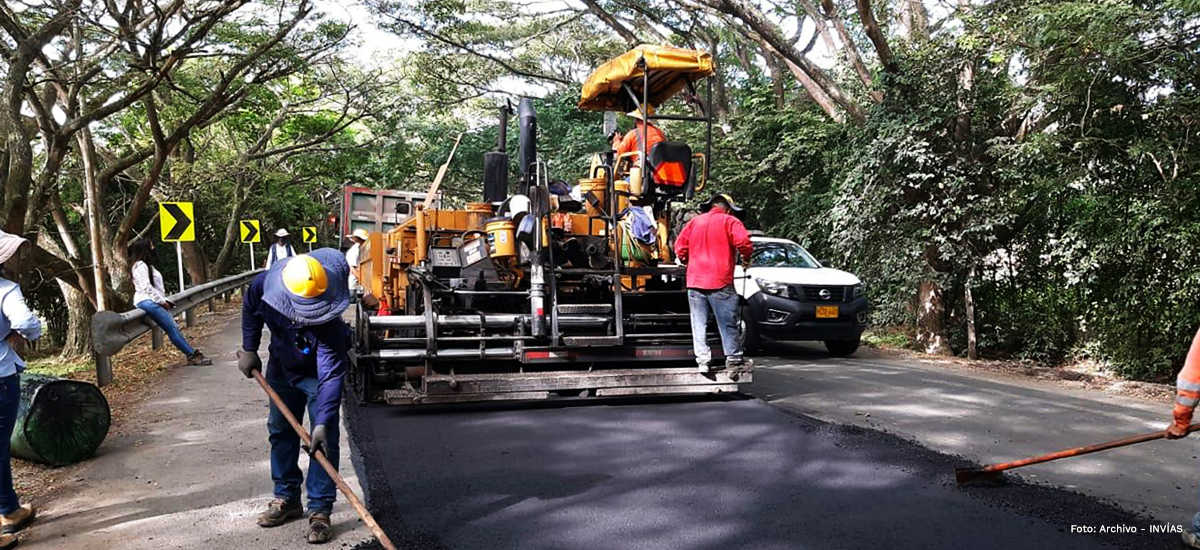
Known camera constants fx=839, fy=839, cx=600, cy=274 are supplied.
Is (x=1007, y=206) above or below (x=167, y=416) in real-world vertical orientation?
above

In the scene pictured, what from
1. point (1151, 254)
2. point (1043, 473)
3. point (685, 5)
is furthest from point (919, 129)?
point (1043, 473)

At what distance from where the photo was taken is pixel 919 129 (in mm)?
11078

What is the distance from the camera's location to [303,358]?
4.32m

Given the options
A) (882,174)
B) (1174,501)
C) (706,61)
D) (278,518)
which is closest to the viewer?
(278,518)

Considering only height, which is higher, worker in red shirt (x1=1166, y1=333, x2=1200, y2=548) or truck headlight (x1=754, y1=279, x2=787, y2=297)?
A: truck headlight (x1=754, y1=279, x2=787, y2=297)

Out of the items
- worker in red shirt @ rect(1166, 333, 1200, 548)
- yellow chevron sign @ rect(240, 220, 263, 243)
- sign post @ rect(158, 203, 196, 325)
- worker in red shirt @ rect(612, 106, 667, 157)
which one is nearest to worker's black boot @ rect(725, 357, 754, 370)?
worker in red shirt @ rect(612, 106, 667, 157)

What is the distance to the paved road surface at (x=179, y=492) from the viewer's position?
419cm

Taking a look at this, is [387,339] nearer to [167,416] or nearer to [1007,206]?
[167,416]

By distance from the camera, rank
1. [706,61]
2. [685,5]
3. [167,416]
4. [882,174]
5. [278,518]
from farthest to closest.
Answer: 1. [685,5]
2. [882,174]
3. [706,61]
4. [167,416]
5. [278,518]

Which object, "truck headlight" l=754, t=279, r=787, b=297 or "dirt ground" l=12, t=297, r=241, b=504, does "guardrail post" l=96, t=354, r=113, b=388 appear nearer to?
"dirt ground" l=12, t=297, r=241, b=504

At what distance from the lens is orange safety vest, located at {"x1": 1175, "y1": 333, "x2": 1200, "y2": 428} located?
12.3 ft

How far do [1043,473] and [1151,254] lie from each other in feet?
16.7

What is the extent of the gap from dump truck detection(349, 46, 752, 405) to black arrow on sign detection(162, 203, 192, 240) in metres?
4.81

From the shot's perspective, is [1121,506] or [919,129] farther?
[919,129]
